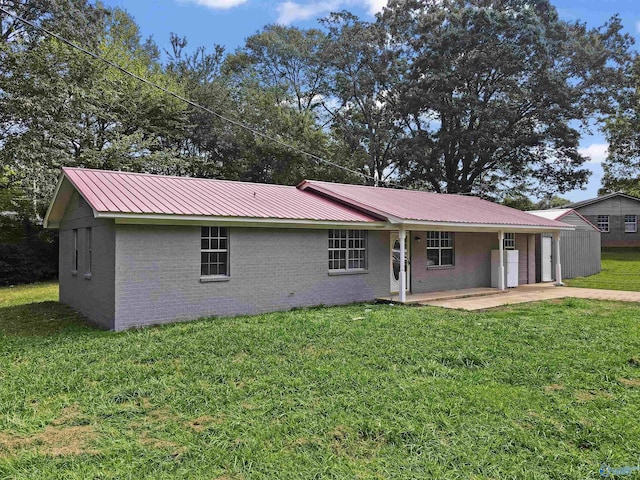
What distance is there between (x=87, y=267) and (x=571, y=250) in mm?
19100

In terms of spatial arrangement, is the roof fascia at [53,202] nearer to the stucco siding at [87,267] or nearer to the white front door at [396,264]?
the stucco siding at [87,267]

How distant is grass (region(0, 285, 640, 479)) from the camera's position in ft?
12.2

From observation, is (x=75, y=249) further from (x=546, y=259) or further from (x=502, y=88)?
(x=502, y=88)

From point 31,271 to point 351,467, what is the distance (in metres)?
21.6

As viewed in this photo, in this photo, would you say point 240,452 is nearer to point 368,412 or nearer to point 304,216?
point 368,412

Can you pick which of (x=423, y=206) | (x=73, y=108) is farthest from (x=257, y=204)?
(x=73, y=108)

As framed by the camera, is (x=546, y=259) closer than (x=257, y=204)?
No

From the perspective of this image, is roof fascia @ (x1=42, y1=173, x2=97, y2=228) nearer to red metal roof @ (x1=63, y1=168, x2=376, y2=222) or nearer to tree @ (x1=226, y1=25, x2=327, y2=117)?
red metal roof @ (x1=63, y1=168, x2=376, y2=222)

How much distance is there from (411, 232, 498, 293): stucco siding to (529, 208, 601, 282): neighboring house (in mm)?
3099

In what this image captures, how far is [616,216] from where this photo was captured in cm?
3139

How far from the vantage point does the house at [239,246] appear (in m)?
9.35

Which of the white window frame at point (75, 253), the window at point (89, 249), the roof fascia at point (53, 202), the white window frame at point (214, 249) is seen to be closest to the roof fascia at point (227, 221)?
the white window frame at point (214, 249)

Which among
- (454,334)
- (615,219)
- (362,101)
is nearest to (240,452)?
(454,334)

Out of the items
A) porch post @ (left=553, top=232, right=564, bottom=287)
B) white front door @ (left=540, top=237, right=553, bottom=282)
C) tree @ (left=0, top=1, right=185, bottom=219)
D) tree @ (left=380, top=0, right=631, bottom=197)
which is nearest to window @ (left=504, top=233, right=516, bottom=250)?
porch post @ (left=553, top=232, right=564, bottom=287)
